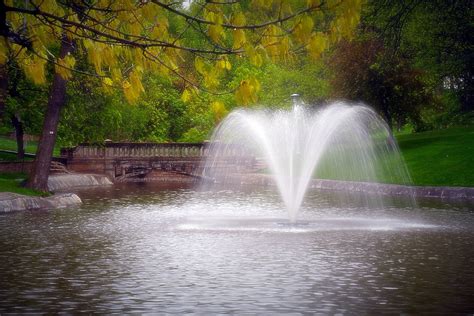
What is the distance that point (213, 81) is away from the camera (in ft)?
28.3

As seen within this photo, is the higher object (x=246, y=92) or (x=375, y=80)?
(x=375, y=80)

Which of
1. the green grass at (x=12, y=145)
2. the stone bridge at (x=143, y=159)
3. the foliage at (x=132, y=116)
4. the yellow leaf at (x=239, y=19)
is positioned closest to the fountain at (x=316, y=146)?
the stone bridge at (x=143, y=159)

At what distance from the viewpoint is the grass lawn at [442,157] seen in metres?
40.2

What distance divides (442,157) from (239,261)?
99.4 ft

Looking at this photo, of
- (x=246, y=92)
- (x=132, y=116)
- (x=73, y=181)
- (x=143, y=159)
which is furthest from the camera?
(x=132, y=116)

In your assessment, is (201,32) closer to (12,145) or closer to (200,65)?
(200,65)

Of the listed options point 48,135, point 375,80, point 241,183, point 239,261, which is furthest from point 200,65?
point 375,80

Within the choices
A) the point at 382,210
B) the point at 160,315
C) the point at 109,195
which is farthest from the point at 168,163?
the point at 160,315

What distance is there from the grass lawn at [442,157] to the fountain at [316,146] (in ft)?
3.73

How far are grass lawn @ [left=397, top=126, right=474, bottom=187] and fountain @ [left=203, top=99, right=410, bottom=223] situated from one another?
1.14 m

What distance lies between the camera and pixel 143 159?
208 ft

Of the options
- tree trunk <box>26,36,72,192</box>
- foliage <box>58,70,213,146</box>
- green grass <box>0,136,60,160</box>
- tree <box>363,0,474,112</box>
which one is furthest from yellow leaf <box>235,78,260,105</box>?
green grass <box>0,136,60,160</box>

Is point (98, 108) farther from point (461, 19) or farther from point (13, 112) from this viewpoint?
point (461, 19)

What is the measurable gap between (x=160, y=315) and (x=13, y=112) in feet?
121
